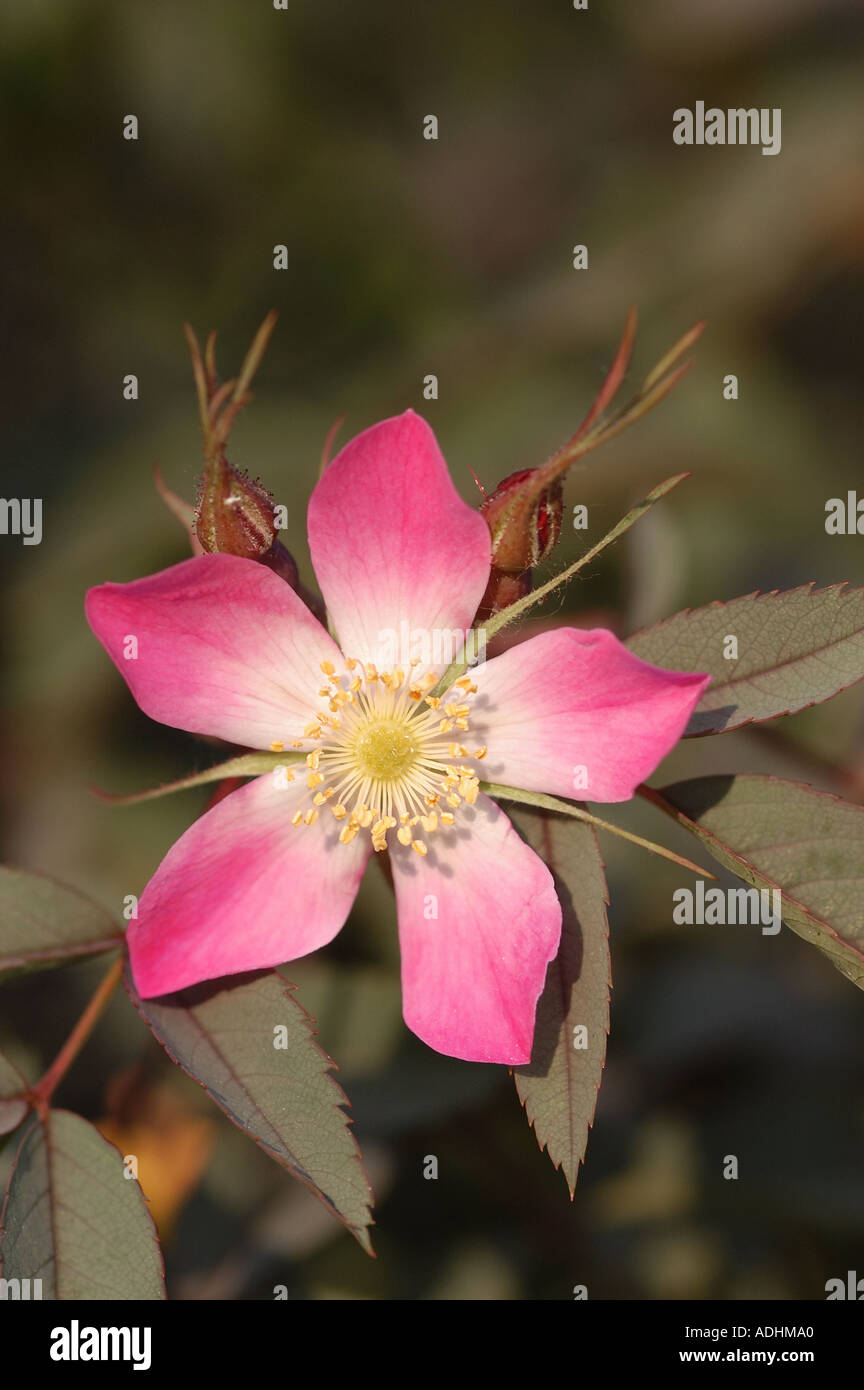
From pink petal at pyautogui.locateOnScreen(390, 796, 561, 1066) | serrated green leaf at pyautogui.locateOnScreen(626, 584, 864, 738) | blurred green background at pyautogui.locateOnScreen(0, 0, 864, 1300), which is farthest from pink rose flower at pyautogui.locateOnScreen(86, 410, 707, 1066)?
blurred green background at pyautogui.locateOnScreen(0, 0, 864, 1300)

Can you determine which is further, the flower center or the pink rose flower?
the flower center

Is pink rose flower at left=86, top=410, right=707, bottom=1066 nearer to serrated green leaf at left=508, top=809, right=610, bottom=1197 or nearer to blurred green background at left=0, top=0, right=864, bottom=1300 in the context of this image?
serrated green leaf at left=508, top=809, right=610, bottom=1197

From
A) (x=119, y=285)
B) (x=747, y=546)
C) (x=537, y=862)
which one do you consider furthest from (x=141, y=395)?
(x=537, y=862)

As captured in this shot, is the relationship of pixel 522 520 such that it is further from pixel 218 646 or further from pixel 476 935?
pixel 476 935

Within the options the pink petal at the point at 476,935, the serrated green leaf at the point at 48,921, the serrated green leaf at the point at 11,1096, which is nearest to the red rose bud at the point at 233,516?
the pink petal at the point at 476,935
